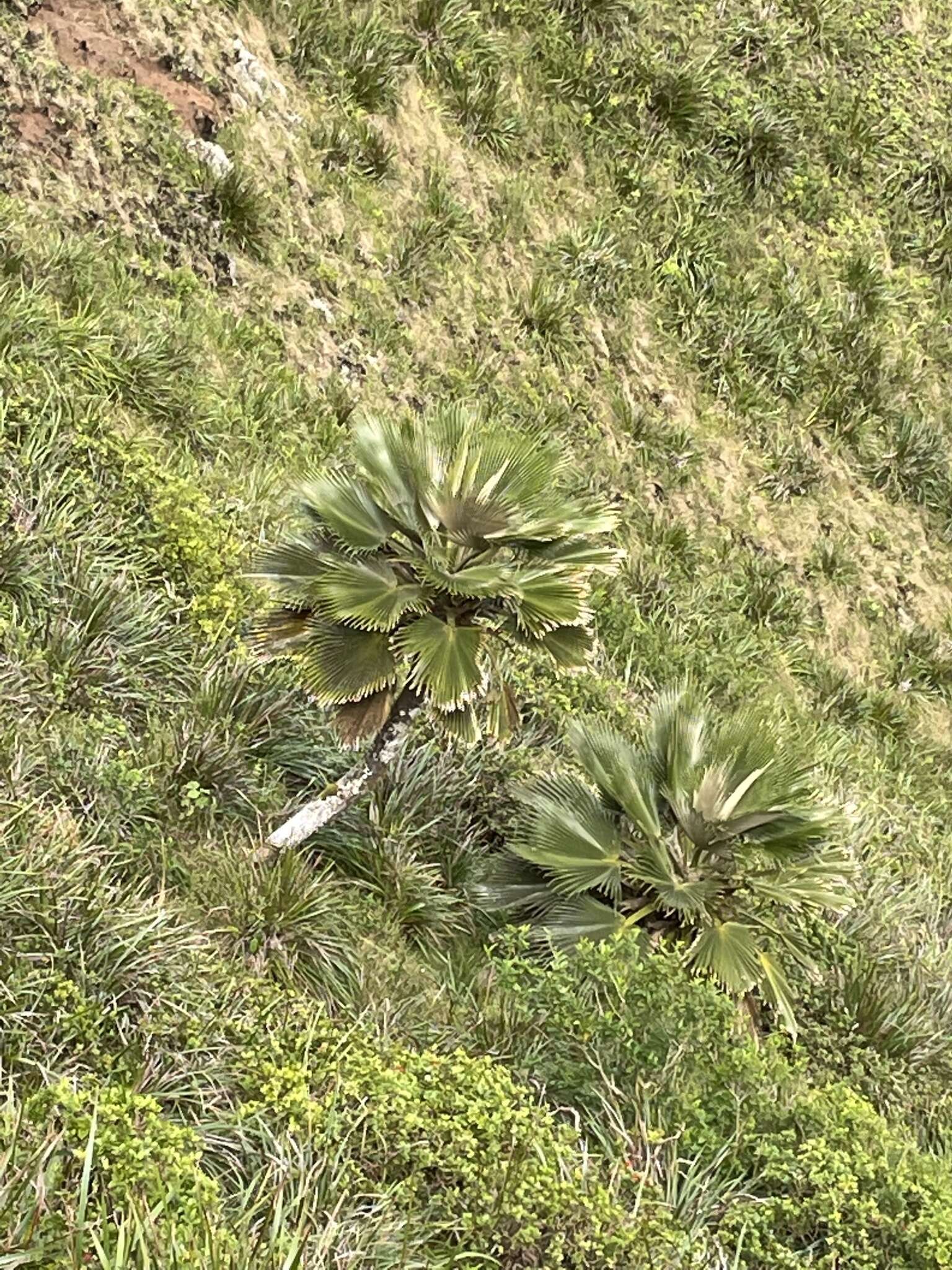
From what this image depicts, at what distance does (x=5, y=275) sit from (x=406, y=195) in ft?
12.3

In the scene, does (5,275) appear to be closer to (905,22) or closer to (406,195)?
(406,195)

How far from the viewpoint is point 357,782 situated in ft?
14.0

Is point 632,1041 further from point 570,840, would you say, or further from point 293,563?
point 293,563

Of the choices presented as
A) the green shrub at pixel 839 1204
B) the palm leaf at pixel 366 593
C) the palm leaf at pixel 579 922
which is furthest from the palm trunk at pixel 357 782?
the green shrub at pixel 839 1204

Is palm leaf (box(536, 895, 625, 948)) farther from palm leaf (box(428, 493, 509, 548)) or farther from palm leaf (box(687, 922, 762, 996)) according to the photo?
palm leaf (box(428, 493, 509, 548))

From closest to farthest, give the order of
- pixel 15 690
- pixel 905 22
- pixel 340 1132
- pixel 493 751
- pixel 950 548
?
pixel 340 1132, pixel 15 690, pixel 493 751, pixel 950 548, pixel 905 22

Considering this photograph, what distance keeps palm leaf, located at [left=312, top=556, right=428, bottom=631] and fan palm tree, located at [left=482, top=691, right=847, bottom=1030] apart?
1.27m

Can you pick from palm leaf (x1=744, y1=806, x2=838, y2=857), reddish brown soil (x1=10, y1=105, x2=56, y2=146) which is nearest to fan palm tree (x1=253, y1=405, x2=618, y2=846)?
palm leaf (x1=744, y1=806, x2=838, y2=857)

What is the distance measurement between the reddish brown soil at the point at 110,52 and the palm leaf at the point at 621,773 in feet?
16.6

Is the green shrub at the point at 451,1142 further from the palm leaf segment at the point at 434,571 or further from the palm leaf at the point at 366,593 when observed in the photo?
the palm leaf at the point at 366,593

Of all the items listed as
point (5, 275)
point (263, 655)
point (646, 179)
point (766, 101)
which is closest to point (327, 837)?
point (263, 655)

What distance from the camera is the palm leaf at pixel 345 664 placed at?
13.3 feet

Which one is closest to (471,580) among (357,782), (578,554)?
(578,554)

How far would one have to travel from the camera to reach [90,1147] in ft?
8.77
